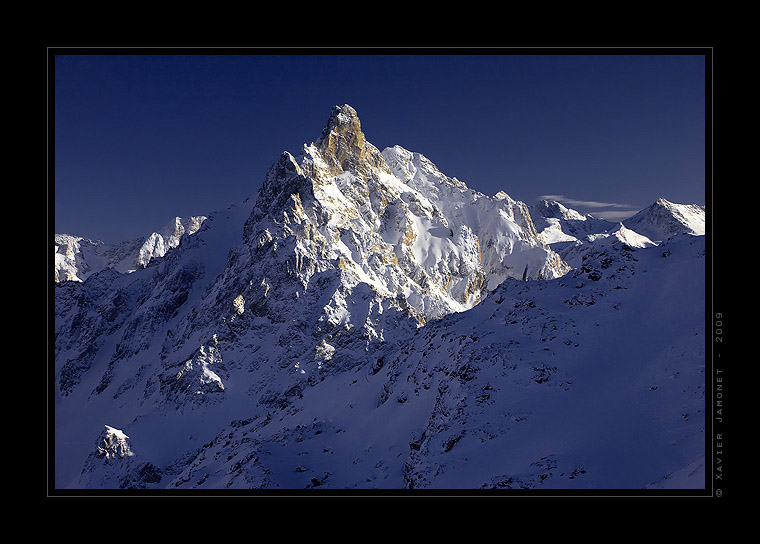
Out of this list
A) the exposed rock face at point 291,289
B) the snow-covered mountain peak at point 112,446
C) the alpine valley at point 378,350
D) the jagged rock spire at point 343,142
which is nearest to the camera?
the alpine valley at point 378,350

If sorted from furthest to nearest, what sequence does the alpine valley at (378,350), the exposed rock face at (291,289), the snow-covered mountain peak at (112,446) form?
the exposed rock face at (291,289), the snow-covered mountain peak at (112,446), the alpine valley at (378,350)

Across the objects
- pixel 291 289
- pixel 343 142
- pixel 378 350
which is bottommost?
pixel 378 350


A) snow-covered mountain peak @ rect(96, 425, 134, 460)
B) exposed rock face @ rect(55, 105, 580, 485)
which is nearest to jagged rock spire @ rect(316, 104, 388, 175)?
exposed rock face @ rect(55, 105, 580, 485)

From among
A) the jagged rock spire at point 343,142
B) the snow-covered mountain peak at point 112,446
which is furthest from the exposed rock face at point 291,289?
the snow-covered mountain peak at point 112,446

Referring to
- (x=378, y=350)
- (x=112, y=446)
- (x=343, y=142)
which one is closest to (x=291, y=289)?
(x=378, y=350)

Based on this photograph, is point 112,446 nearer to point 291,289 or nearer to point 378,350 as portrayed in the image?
point 378,350

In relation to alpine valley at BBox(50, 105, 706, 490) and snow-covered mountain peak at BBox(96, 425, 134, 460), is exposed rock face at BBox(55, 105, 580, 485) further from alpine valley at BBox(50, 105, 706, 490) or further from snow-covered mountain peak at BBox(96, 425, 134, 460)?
snow-covered mountain peak at BBox(96, 425, 134, 460)

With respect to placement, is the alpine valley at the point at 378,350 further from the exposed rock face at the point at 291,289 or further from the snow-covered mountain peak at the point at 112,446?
the exposed rock face at the point at 291,289
